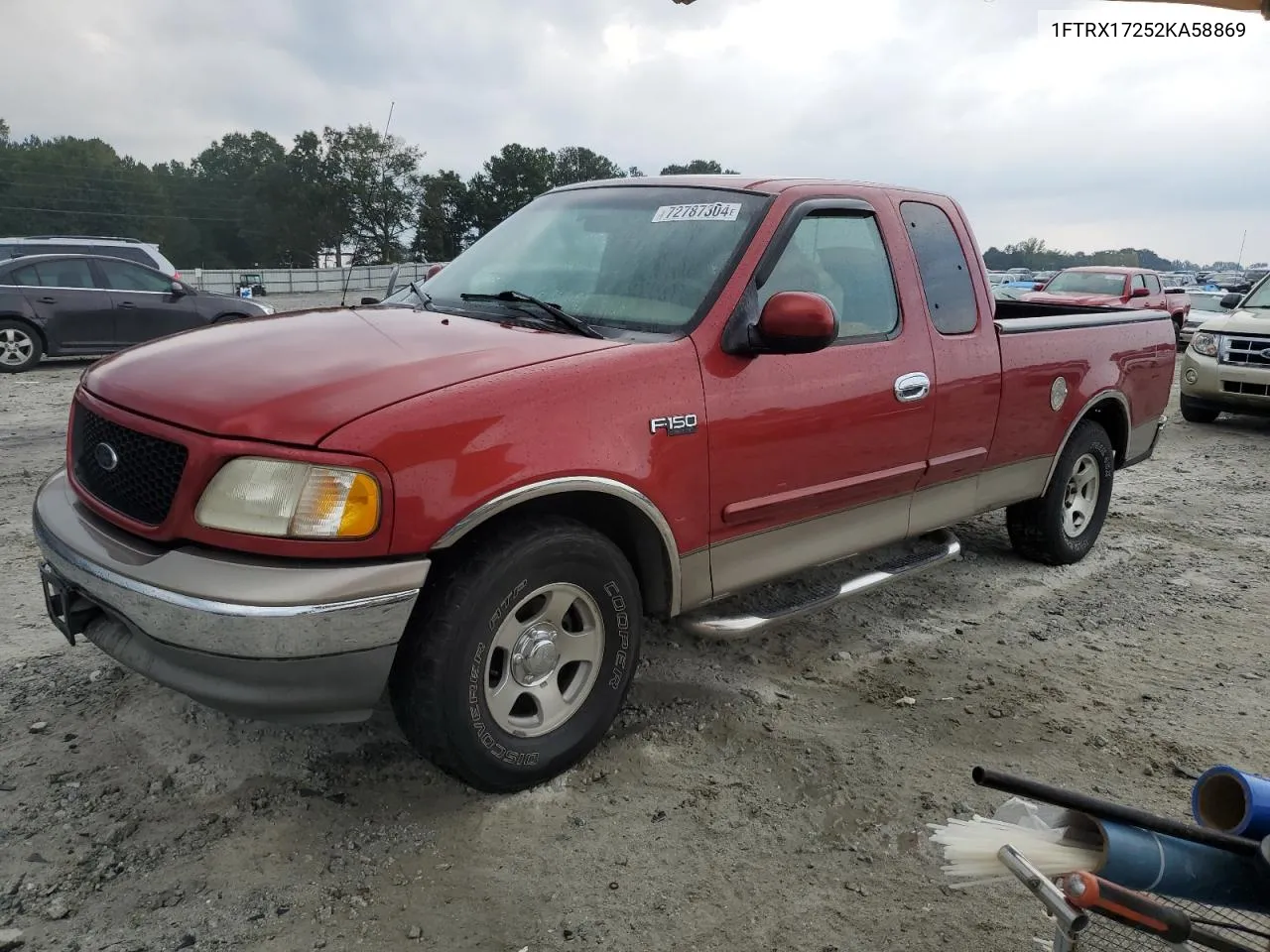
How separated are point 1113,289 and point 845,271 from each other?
15737 millimetres

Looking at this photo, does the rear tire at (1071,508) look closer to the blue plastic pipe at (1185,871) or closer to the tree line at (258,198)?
the blue plastic pipe at (1185,871)

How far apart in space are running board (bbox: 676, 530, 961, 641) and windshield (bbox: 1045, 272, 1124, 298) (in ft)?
48.4

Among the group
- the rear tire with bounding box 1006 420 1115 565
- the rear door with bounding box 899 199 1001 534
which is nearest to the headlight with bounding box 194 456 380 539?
the rear door with bounding box 899 199 1001 534

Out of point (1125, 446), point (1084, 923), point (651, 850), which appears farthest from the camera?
point (1125, 446)

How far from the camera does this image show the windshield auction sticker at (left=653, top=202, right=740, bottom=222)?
3.56 meters

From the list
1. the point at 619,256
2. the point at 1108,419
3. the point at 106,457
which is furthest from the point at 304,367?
the point at 1108,419

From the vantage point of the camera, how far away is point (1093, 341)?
5066 mm

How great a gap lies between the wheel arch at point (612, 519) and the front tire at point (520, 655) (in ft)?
0.27

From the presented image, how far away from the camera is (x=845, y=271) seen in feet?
12.5

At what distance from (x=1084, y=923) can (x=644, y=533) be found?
192 cm

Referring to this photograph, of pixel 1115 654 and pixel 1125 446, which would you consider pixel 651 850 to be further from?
pixel 1125 446

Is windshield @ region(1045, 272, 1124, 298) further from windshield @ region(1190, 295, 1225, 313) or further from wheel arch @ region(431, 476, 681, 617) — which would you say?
wheel arch @ region(431, 476, 681, 617)

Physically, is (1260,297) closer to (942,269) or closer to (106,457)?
(942,269)

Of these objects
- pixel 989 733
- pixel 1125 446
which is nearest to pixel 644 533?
pixel 989 733
